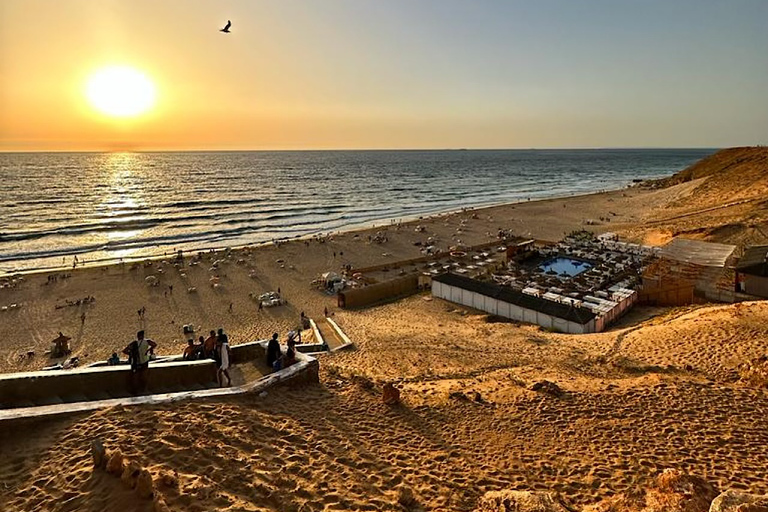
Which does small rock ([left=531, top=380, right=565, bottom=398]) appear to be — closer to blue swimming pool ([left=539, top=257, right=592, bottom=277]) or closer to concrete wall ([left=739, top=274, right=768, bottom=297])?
concrete wall ([left=739, top=274, right=768, bottom=297])

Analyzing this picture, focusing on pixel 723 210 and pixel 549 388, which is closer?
pixel 549 388

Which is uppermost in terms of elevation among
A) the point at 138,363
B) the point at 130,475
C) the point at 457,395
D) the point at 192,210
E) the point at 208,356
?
the point at 192,210

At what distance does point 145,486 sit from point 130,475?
0.36 metres

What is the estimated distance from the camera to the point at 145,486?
507 centimetres

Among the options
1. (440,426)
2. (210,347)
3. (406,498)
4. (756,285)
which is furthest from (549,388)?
(756,285)

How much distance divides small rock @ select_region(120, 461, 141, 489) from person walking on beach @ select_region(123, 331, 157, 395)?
3.33 meters

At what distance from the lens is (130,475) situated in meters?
5.28

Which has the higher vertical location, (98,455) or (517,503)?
(98,455)

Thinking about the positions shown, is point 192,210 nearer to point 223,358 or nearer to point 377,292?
point 377,292

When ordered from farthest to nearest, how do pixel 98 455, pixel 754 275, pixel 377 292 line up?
1. pixel 377 292
2. pixel 754 275
3. pixel 98 455

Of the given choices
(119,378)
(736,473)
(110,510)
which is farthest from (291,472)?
(736,473)

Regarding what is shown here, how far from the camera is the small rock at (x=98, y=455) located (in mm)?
5578

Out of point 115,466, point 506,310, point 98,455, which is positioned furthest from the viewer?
point 506,310

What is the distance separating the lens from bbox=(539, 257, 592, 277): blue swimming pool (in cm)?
2627
